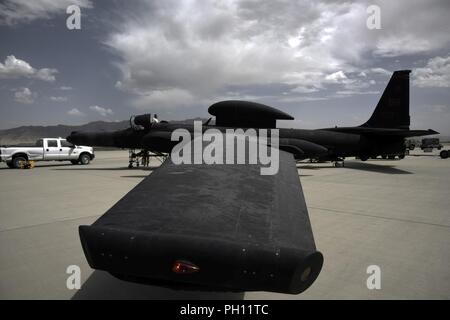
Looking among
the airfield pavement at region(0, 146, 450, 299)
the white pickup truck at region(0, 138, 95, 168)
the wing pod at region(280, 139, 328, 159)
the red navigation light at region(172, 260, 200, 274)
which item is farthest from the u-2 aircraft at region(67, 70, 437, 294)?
Answer: the white pickup truck at region(0, 138, 95, 168)

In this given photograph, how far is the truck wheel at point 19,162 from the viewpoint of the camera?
19.8 meters

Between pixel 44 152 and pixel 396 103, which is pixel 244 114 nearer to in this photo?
pixel 396 103

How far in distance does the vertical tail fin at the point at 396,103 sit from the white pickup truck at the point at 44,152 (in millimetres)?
23693

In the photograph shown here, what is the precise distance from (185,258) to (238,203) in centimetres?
104

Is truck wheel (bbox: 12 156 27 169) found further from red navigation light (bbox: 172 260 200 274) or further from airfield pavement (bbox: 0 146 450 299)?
red navigation light (bbox: 172 260 200 274)

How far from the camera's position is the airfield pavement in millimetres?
3816

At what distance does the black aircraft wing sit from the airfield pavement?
1497 millimetres

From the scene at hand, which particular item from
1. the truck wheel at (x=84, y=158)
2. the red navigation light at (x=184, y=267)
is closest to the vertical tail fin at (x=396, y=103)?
the red navigation light at (x=184, y=267)

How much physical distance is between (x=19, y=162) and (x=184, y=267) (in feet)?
74.8

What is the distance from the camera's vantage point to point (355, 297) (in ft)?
12.2

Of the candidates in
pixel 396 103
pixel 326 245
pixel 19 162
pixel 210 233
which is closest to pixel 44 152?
pixel 19 162

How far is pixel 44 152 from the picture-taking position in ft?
68.9
